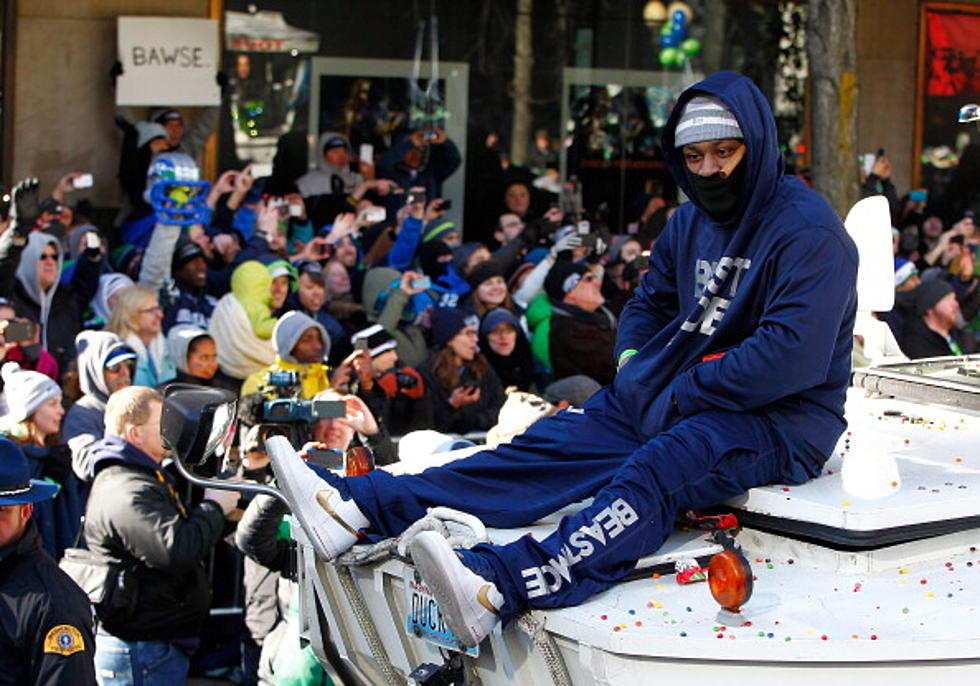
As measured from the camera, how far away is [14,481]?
4957 mm

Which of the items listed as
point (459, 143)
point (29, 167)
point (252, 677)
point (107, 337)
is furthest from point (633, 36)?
point (252, 677)

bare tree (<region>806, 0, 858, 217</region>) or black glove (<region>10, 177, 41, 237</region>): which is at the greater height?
bare tree (<region>806, 0, 858, 217</region>)

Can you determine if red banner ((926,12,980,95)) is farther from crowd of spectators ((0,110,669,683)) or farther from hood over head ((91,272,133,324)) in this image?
hood over head ((91,272,133,324))

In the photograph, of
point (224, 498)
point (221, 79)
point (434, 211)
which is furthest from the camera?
point (221, 79)

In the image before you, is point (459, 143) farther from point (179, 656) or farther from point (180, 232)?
point (179, 656)

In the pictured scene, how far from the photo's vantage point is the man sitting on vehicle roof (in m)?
4.50

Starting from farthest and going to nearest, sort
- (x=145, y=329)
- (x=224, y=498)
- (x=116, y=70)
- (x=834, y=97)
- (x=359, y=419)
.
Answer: (x=116, y=70)
(x=834, y=97)
(x=145, y=329)
(x=359, y=419)
(x=224, y=498)

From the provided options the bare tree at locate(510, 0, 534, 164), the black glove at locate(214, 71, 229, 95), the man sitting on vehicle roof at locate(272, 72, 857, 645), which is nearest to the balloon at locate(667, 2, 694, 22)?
the bare tree at locate(510, 0, 534, 164)

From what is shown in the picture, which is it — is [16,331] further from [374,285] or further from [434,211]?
[434,211]

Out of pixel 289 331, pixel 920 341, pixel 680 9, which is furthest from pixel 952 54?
pixel 289 331

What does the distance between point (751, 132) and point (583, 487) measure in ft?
3.69

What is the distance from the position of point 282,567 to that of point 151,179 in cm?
446

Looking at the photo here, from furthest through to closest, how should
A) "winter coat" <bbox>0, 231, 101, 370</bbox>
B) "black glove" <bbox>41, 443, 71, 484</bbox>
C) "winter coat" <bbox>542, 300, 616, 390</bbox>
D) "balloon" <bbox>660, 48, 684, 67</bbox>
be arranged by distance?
"balloon" <bbox>660, 48, 684, 67</bbox> < "winter coat" <bbox>542, 300, 616, 390</bbox> < "winter coat" <bbox>0, 231, 101, 370</bbox> < "black glove" <bbox>41, 443, 71, 484</bbox>

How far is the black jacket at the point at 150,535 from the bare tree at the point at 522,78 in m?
8.00
